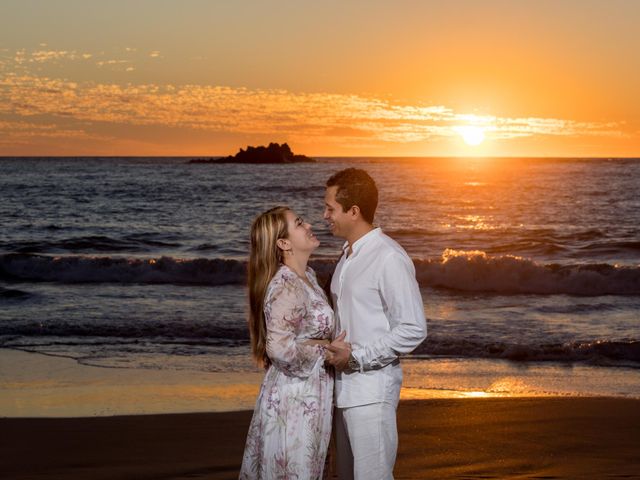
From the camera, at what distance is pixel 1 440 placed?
7.18m

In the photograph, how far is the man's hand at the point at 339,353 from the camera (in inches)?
154

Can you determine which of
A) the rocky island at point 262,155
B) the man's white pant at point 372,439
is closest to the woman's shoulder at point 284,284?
the man's white pant at point 372,439

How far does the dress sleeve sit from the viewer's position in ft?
13.1

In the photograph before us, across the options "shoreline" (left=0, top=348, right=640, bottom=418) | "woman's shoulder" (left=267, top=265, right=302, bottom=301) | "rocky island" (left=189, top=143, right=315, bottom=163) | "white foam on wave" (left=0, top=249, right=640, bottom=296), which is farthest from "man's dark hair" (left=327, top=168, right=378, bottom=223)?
"rocky island" (left=189, top=143, right=315, bottom=163)

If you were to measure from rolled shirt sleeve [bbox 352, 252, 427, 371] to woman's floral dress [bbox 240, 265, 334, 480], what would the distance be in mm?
239

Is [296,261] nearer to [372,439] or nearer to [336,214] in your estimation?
[336,214]

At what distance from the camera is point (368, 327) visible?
13.2ft

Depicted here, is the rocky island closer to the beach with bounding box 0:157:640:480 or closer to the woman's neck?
the beach with bounding box 0:157:640:480

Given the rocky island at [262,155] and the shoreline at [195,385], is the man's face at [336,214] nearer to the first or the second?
the shoreline at [195,385]

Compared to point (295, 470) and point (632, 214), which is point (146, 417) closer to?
point (295, 470)

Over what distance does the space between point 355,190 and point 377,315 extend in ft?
1.91

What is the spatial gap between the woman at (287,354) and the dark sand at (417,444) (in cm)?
235

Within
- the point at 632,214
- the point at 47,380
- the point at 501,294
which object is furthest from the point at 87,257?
the point at 632,214

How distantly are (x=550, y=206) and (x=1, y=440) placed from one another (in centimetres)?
3681
